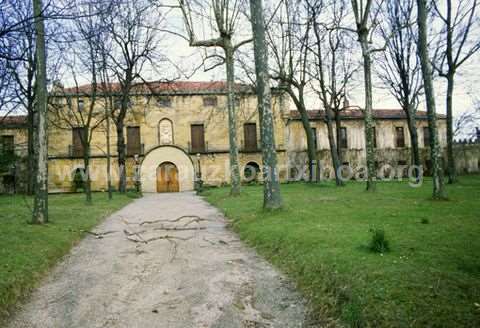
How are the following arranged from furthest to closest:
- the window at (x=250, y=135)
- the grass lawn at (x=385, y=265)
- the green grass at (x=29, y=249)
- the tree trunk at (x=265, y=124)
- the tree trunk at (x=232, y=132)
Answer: the window at (x=250, y=135), the tree trunk at (x=232, y=132), the tree trunk at (x=265, y=124), the green grass at (x=29, y=249), the grass lawn at (x=385, y=265)

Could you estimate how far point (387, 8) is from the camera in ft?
65.8

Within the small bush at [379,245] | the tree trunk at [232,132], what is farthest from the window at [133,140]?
the small bush at [379,245]

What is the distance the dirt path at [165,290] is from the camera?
3533mm

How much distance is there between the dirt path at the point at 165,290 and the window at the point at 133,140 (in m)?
24.3

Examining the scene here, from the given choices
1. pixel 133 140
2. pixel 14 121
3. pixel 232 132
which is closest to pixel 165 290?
pixel 232 132

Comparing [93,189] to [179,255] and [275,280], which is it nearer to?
[179,255]

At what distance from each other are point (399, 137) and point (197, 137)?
21.2 meters

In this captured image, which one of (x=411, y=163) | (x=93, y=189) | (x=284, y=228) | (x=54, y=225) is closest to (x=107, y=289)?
(x=284, y=228)

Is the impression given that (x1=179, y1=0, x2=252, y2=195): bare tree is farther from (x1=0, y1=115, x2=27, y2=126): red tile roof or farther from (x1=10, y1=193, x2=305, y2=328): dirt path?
(x1=0, y1=115, x2=27, y2=126): red tile roof

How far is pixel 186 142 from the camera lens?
30906mm

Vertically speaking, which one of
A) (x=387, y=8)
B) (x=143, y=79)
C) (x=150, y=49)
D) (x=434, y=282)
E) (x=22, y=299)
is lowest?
(x=22, y=299)

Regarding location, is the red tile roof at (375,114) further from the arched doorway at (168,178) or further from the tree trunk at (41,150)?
the tree trunk at (41,150)

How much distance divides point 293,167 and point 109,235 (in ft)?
83.2

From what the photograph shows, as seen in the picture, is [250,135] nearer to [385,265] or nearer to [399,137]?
[399,137]
